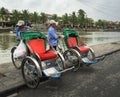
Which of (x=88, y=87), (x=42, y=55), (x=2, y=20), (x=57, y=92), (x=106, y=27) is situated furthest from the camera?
(x=106, y=27)

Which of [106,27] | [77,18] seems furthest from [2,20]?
[106,27]

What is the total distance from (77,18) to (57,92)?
305ft

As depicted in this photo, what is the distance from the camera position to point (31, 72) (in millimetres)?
5305

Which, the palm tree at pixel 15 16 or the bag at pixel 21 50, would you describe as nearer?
the bag at pixel 21 50

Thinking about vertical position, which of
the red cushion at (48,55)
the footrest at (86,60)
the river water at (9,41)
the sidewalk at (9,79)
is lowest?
the river water at (9,41)

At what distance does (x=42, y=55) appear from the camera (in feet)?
18.6

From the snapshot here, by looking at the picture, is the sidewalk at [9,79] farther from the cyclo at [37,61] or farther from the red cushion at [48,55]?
the red cushion at [48,55]

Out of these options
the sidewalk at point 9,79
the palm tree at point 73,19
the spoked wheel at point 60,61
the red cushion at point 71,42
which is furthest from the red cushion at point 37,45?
the palm tree at point 73,19

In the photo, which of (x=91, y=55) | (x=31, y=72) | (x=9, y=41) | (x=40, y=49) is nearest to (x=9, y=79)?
(x=31, y=72)

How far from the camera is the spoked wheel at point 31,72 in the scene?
5063mm

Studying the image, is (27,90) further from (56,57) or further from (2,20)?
(2,20)

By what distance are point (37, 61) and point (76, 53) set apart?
1.93m

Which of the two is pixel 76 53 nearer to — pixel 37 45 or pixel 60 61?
pixel 60 61

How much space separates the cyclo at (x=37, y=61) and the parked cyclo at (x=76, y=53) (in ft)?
3.53
